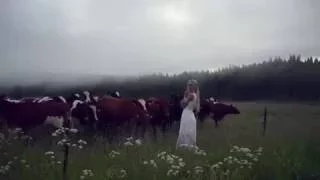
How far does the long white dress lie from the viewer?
2.88m

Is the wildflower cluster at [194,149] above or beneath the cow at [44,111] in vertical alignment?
beneath

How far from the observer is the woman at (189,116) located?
2.88m

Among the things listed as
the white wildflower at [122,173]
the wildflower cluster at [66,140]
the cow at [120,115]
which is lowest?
the white wildflower at [122,173]

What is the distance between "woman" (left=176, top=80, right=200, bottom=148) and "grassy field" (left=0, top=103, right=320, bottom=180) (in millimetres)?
54

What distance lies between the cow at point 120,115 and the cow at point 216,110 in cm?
31

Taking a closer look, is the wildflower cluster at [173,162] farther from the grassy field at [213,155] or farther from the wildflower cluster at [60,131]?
the wildflower cluster at [60,131]

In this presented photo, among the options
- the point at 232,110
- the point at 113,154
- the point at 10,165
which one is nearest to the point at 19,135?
the point at 10,165

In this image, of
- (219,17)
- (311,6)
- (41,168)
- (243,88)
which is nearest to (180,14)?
(219,17)

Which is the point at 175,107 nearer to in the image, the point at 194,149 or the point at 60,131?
the point at 194,149

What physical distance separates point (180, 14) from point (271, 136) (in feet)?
2.66

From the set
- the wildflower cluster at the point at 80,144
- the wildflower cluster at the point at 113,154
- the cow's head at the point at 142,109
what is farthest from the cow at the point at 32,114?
the cow's head at the point at 142,109

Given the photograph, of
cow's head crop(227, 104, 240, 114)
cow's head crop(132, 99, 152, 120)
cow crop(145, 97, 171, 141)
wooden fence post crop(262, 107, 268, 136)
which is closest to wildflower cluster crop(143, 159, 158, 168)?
cow crop(145, 97, 171, 141)

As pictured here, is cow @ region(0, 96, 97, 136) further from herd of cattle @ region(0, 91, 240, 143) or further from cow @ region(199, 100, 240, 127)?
cow @ region(199, 100, 240, 127)

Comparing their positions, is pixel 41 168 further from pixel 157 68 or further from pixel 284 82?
pixel 284 82
